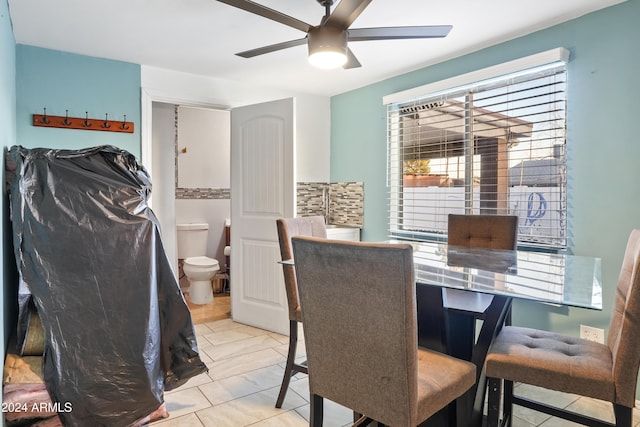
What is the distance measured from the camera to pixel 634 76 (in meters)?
2.21

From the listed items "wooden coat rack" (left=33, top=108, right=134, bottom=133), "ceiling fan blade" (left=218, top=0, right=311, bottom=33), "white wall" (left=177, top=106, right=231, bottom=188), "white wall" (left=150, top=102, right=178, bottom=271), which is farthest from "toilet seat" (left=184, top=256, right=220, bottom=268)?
"ceiling fan blade" (left=218, top=0, right=311, bottom=33)

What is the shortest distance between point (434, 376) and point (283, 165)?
7.66 ft

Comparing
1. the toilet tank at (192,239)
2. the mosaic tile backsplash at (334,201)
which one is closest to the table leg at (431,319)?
the mosaic tile backsplash at (334,201)

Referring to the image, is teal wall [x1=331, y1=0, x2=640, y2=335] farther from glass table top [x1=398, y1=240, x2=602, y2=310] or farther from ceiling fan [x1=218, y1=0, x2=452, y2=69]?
ceiling fan [x1=218, y1=0, x2=452, y2=69]

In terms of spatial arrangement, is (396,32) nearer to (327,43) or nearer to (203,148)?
(327,43)

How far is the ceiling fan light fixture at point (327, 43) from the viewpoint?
1914mm

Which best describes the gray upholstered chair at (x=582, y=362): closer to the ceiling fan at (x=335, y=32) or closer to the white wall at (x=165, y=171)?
the ceiling fan at (x=335, y=32)

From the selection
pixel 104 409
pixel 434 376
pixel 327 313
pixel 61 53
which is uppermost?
pixel 61 53

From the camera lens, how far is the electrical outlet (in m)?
2.35

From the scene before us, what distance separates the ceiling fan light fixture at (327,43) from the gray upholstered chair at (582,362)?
1.45 metres

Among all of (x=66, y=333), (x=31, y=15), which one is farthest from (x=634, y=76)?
(x=31, y=15)

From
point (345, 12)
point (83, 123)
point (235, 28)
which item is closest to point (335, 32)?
point (345, 12)

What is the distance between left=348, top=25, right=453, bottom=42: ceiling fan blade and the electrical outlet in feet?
6.17

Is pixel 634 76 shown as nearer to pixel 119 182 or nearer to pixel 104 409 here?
pixel 119 182
